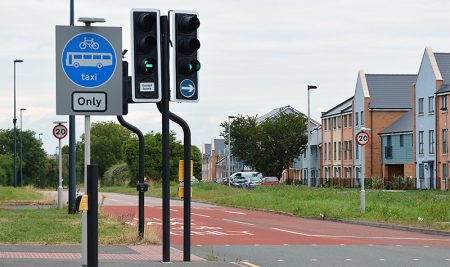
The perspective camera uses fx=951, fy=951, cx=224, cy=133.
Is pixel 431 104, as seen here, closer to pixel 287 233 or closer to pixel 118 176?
pixel 118 176

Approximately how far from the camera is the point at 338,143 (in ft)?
360

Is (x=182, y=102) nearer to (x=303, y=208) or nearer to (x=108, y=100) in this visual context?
(x=108, y=100)

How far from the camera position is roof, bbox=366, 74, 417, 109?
99.4m

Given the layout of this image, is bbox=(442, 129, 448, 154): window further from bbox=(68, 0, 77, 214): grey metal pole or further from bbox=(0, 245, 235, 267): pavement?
bbox=(0, 245, 235, 267): pavement

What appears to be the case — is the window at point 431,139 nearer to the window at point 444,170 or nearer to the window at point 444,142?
the window at point 444,142

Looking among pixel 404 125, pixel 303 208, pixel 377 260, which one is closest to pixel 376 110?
pixel 404 125

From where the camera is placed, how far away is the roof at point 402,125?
92.9 meters

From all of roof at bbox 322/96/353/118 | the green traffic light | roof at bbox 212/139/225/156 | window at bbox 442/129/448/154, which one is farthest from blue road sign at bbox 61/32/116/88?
roof at bbox 212/139/225/156

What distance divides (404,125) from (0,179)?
3987 centimetres

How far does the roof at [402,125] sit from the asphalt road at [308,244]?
5778 cm

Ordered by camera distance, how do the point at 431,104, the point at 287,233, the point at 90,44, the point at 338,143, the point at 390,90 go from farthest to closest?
the point at 338,143 < the point at 390,90 < the point at 431,104 < the point at 287,233 < the point at 90,44

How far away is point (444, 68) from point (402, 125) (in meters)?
10.5

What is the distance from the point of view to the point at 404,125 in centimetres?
9431

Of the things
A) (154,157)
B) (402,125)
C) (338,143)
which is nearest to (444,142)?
(402,125)
